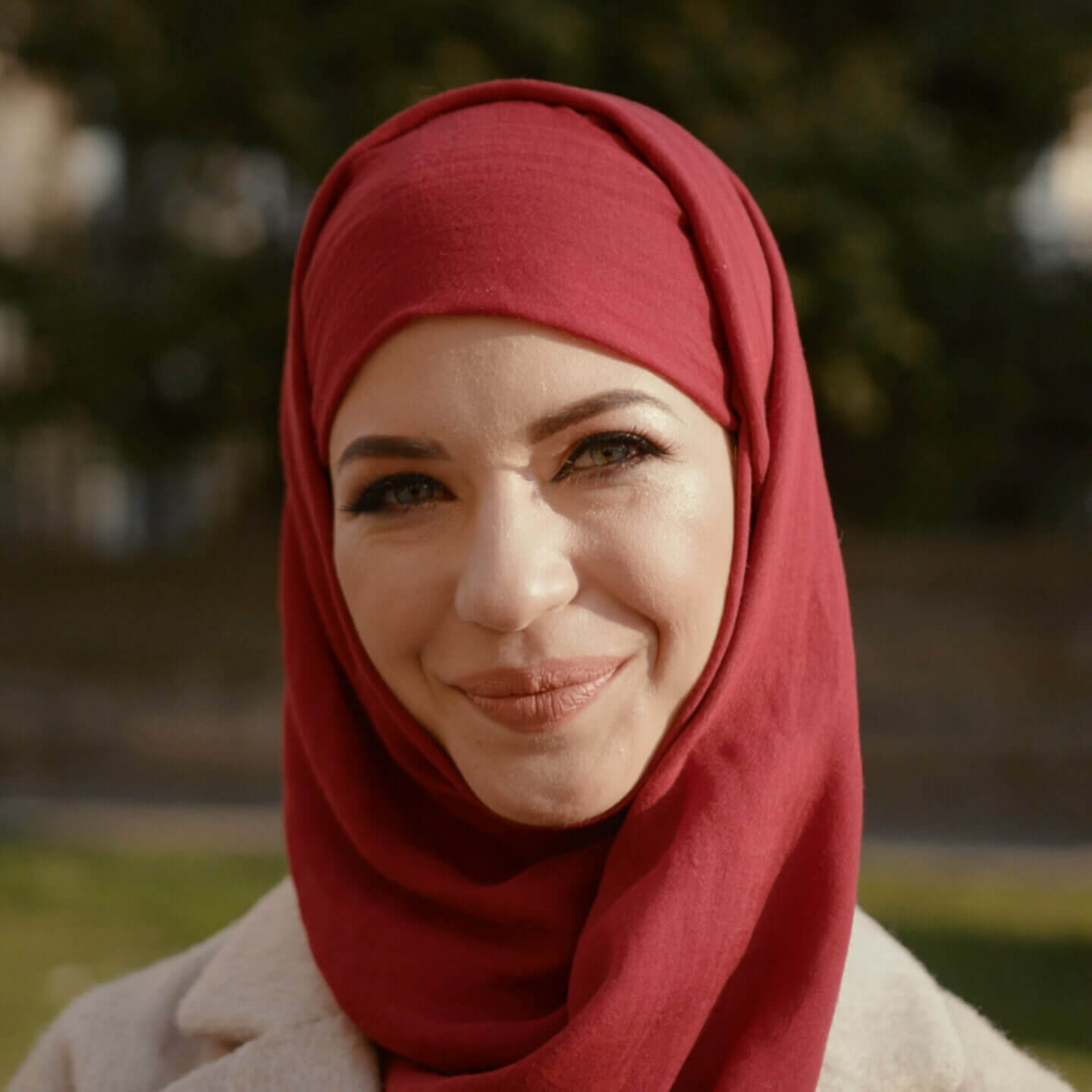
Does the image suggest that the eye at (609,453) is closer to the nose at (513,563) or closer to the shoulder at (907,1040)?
the nose at (513,563)

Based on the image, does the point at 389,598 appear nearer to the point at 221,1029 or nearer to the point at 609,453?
the point at 609,453

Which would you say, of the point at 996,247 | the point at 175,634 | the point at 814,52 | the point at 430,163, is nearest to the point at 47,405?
the point at 175,634

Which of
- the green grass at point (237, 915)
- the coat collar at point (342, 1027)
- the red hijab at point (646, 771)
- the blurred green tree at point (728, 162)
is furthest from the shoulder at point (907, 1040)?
the blurred green tree at point (728, 162)

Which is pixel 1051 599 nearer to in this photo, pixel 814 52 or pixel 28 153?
Answer: pixel 814 52

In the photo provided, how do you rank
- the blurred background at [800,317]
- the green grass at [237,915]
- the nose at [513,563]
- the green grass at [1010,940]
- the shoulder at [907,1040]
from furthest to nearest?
the blurred background at [800,317], the green grass at [237,915], the green grass at [1010,940], the shoulder at [907,1040], the nose at [513,563]

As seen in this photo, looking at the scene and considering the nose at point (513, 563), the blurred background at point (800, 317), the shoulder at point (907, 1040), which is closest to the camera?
the nose at point (513, 563)

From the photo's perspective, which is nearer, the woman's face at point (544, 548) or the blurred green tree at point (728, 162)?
the woman's face at point (544, 548)

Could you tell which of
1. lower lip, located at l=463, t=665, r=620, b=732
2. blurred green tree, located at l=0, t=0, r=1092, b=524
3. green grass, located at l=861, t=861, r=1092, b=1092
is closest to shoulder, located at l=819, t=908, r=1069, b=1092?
lower lip, located at l=463, t=665, r=620, b=732

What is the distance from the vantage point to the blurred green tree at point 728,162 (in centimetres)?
842

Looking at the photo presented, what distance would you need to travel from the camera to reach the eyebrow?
5.31 feet

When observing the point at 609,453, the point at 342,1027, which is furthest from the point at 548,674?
the point at 342,1027

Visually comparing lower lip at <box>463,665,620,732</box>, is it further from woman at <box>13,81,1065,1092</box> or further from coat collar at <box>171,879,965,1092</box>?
coat collar at <box>171,879,965,1092</box>

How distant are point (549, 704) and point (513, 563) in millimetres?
179

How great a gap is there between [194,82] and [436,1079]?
27.6ft
